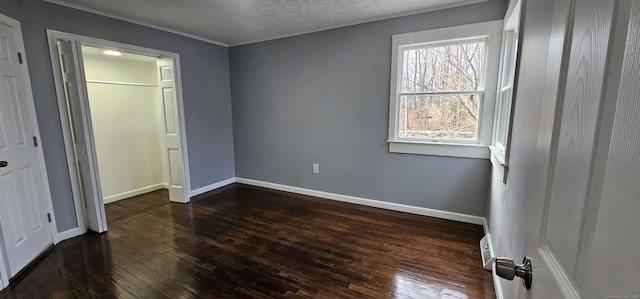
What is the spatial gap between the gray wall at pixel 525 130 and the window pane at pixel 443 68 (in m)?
1.28

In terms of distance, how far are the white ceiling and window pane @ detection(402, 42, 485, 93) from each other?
17.7 inches

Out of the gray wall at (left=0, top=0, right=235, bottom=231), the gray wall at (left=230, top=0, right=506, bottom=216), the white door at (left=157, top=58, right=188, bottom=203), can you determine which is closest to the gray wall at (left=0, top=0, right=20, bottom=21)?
the gray wall at (left=0, top=0, right=235, bottom=231)

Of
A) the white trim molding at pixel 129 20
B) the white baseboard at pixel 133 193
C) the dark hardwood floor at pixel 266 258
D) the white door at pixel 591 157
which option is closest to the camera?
the white door at pixel 591 157

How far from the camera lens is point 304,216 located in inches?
132

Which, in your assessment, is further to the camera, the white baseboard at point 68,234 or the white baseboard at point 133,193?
the white baseboard at point 133,193

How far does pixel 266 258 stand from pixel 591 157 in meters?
2.42

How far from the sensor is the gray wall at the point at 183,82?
A: 8.35 ft

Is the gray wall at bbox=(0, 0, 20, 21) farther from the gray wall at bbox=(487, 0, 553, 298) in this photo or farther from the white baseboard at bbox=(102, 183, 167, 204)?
the gray wall at bbox=(487, 0, 553, 298)

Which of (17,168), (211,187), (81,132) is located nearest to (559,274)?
(17,168)

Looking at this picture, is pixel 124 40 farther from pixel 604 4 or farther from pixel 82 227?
pixel 604 4

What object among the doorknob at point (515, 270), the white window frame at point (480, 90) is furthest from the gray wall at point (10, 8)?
the doorknob at point (515, 270)

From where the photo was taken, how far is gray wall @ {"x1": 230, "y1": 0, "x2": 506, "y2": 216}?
121 inches

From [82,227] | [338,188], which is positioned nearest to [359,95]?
[338,188]

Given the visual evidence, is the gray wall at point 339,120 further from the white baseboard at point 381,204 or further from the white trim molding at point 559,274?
the white trim molding at point 559,274
